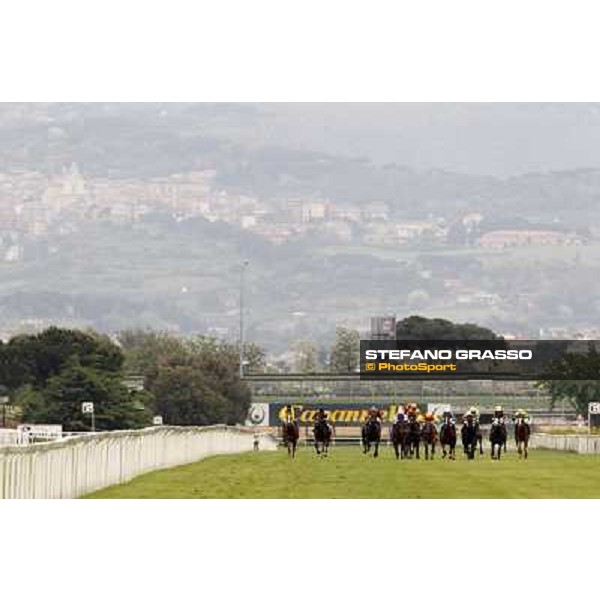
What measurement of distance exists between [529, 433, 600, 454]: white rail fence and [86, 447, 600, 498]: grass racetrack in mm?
16406

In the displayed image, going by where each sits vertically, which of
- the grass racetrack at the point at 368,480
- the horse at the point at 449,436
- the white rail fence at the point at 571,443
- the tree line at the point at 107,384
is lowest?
the grass racetrack at the point at 368,480

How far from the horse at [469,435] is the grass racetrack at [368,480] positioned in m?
2.89

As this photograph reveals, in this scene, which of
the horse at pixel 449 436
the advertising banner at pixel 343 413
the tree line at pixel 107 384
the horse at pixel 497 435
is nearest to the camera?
the horse at pixel 449 436

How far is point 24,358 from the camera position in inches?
5758

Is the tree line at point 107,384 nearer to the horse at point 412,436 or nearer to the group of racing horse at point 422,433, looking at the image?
the group of racing horse at point 422,433

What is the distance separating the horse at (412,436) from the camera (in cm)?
6621

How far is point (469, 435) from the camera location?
2667 inches

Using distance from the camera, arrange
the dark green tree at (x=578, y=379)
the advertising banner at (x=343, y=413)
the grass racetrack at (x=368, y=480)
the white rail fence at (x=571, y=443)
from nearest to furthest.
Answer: the grass racetrack at (x=368, y=480) < the white rail fence at (x=571, y=443) < the dark green tree at (x=578, y=379) < the advertising banner at (x=343, y=413)

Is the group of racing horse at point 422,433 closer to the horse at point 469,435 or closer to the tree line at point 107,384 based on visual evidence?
the horse at point 469,435

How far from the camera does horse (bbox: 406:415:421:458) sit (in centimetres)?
6621

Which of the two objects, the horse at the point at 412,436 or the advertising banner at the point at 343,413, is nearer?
the horse at the point at 412,436

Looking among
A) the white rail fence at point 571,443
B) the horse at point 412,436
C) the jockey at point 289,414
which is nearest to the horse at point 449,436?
the horse at point 412,436

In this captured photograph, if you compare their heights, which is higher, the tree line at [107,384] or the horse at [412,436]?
the tree line at [107,384]
